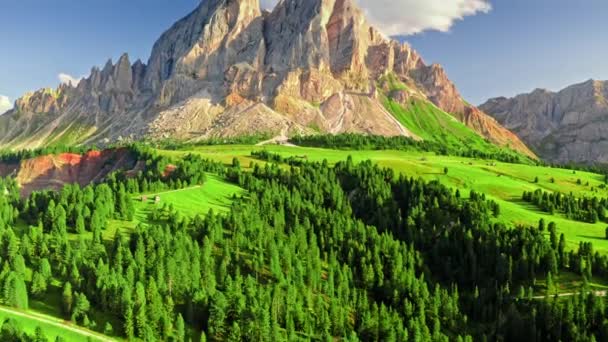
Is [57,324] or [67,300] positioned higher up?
[67,300]

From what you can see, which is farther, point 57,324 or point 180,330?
point 180,330

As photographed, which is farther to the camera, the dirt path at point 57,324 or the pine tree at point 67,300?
the pine tree at point 67,300

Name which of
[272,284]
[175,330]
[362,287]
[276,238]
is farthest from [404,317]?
[175,330]

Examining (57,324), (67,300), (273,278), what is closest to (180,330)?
(57,324)

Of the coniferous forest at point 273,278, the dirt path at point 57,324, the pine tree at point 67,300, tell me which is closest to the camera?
the dirt path at point 57,324

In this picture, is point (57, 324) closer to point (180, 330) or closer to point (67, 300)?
point (67, 300)

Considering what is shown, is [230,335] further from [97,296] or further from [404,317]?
[404,317]

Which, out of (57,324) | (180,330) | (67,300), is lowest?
(180,330)

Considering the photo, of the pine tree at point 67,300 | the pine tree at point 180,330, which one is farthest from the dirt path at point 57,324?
the pine tree at point 180,330

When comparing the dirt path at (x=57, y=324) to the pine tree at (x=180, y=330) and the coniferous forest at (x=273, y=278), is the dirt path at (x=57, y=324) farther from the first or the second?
the pine tree at (x=180, y=330)
